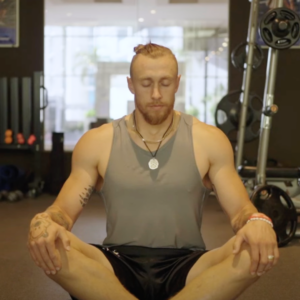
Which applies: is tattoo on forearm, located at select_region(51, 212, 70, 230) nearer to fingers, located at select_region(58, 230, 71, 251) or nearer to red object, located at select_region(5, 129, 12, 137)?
fingers, located at select_region(58, 230, 71, 251)

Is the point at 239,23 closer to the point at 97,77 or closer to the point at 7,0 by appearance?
the point at 97,77

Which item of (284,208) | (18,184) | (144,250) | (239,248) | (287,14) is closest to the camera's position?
(239,248)

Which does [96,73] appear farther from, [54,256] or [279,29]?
[54,256]

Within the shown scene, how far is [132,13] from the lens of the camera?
5.07m

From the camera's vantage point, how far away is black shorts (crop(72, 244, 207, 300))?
155cm

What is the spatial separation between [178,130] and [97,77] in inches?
142

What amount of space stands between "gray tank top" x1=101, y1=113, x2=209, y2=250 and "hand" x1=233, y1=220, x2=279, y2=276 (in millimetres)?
280

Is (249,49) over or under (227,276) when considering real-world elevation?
over

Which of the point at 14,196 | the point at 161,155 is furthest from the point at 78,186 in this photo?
the point at 14,196

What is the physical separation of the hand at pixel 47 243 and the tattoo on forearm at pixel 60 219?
0.11 metres

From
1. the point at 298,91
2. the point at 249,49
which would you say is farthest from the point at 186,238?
the point at 298,91

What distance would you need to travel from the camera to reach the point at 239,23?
4.93m

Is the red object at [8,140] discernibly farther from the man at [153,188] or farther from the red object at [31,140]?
the man at [153,188]

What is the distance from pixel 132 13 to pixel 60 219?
151 inches
